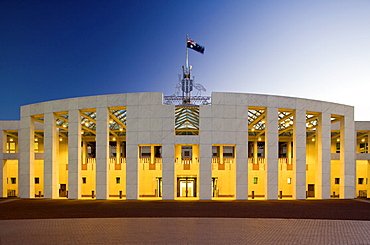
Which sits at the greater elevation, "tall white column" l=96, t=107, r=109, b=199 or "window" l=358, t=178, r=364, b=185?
"tall white column" l=96, t=107, r=109, b=199

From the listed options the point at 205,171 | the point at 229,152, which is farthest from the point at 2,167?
the point at 229,152

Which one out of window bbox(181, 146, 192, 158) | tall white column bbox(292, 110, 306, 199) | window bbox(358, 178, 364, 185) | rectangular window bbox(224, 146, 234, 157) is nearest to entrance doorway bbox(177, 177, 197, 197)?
tall white column bbox(292, 110, 306, 199)

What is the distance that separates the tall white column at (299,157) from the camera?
94.5 feet

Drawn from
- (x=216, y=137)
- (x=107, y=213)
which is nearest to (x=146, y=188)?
(x=216, y=137)

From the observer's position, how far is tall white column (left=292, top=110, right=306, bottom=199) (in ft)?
94.5

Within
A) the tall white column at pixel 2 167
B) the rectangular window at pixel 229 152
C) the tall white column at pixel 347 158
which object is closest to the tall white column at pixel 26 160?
the tall white column at pixel 2 167

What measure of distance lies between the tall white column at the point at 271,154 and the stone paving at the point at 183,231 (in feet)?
36.5

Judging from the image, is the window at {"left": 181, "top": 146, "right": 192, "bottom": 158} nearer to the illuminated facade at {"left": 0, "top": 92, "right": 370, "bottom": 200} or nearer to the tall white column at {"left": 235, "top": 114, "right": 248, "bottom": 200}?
the illuminated facade at {"left": 0, "top": 92, "right": 370, "bottom": 200}

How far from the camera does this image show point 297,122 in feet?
95.7

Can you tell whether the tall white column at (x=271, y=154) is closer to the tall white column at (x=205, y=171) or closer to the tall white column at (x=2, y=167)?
the tall white column at (x=205, y=171)

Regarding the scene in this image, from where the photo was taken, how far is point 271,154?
93.4ft

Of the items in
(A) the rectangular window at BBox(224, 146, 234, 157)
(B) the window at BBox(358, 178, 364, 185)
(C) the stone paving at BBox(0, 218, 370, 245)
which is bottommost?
(B) the window at BBox(358, 178, 364, 185)

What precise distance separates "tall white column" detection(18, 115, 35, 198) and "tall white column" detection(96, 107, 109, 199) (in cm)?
886

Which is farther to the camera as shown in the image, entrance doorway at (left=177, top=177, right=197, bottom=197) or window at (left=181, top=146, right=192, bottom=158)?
window at (left=181, top=146, right=192, bottom=158)
